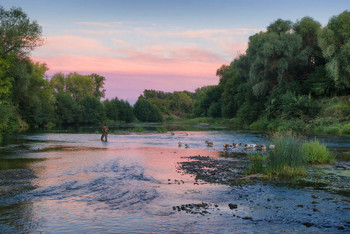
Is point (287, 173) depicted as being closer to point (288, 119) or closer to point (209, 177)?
point (209, 177)

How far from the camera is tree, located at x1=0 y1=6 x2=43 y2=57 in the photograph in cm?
4591

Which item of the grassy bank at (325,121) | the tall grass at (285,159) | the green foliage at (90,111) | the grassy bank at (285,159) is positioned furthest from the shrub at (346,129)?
the green foliage at (90,111)

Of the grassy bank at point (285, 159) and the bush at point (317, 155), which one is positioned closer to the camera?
the grassy bank at point (285, 159)

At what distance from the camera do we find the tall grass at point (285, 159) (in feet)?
54.6

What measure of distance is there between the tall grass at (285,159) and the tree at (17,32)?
129ft

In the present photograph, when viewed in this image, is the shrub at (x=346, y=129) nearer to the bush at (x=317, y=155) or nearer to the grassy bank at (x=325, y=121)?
the grassy bank at (x=325, y=121)

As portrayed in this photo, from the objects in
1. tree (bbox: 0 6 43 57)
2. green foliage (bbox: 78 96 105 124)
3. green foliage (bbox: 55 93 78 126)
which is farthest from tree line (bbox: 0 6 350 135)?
green foliage (bbox: 78 96 105 124)

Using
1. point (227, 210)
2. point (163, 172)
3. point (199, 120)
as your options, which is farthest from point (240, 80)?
point (227, 210)

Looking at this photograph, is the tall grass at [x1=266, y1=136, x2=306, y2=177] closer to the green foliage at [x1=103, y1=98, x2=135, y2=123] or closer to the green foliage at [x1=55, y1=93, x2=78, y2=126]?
the green foliage at [x1=55, y1=93, x2=78, y2=126]

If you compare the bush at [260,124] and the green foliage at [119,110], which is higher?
the green foliage at [119,110]

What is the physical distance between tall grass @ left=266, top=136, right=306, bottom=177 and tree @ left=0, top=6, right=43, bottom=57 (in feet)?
129

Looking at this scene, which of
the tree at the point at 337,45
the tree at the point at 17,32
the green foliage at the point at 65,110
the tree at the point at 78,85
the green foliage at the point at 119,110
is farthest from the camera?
the tree at the point at 78,85

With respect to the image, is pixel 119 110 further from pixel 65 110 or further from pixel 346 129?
pixel 346 129

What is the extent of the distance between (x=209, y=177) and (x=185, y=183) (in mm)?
1709
